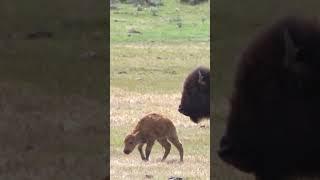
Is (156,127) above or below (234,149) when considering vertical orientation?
below

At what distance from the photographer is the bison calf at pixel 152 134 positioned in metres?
3.53

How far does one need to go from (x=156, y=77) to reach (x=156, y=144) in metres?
1.03

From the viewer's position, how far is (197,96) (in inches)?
135

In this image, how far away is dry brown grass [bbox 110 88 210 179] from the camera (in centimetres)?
318

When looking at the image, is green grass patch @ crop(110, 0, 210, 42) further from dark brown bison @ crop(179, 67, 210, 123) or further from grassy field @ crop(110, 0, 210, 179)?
dark brown bison @ crop(179, 67, 210, 123)

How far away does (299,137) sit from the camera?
39.1 inches
